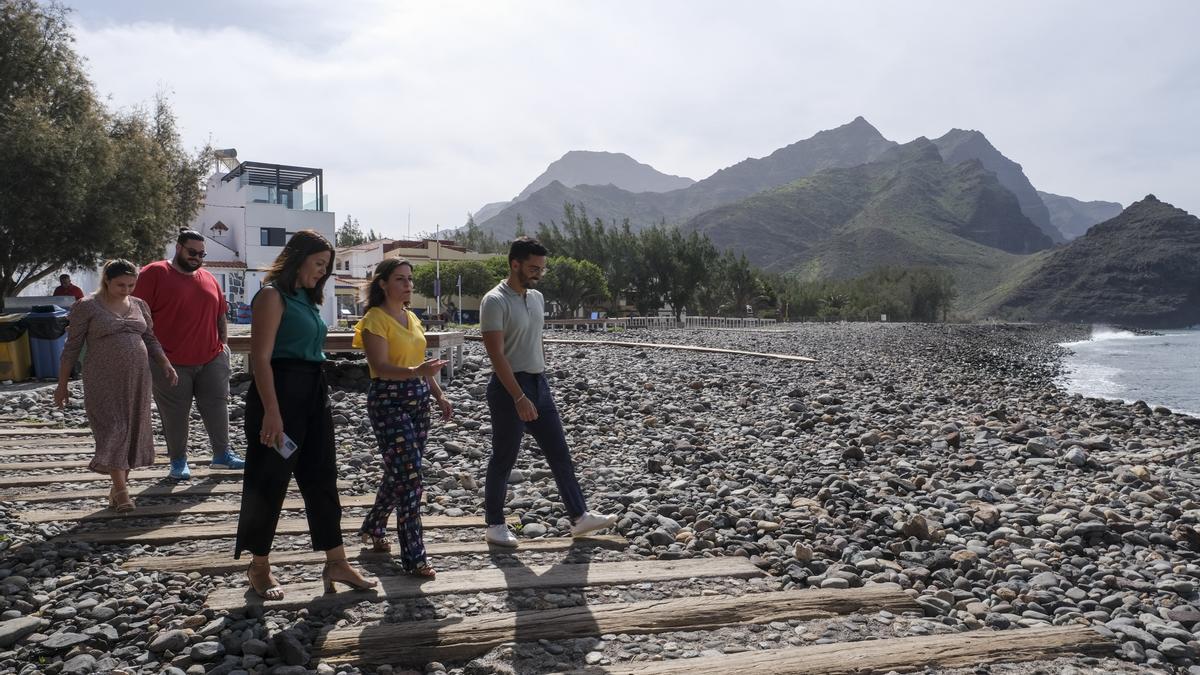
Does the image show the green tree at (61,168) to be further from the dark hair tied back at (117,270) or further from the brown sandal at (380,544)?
the brown sandal at (380,544)

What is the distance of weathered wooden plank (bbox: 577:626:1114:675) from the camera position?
330cm

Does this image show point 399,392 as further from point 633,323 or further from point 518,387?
point 633,323

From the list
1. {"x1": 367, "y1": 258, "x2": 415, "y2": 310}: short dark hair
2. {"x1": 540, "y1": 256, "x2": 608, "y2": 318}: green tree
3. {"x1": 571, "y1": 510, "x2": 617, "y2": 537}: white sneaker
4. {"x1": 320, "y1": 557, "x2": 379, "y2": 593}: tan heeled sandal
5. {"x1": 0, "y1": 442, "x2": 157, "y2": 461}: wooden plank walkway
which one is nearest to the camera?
{"x1": 320, "y1": 557, "x2": 379, "y2": 593}: tan heeled sandal

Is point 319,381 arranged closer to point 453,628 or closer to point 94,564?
point 453,628

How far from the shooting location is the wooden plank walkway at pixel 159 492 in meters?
5.77

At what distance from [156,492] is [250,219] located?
43.9m

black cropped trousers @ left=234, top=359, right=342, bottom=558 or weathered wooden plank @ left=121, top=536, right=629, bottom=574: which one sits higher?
black cropped trousers @ left=234, top=359, right=342, bottom=558

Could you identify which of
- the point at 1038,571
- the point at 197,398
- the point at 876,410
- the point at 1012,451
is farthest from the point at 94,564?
the point at 876,410

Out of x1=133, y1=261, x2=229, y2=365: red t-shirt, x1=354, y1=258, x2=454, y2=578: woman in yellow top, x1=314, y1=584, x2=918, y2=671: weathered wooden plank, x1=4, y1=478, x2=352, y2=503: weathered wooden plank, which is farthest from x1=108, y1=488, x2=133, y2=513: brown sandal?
x1=314, y1=584, x2=918, y2=671: weathered wooden plank

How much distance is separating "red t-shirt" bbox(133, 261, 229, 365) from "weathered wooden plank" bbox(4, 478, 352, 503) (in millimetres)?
967

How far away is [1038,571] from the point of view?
17.3ft

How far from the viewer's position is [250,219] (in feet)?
150

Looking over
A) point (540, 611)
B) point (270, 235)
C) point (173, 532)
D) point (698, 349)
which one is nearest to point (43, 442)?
point (173, 532)

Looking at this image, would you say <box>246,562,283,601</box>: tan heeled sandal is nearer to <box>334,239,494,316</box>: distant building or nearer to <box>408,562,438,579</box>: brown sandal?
<box>408,562,438,579</box>: brown sandal
